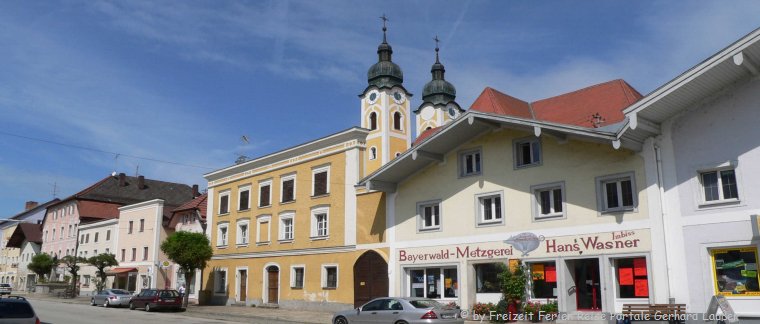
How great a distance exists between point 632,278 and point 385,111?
26020mm

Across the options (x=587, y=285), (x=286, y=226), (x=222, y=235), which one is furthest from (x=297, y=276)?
(x=587, y=285)

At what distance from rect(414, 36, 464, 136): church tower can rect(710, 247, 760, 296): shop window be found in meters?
35.0

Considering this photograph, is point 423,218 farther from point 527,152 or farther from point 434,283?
point 527,152

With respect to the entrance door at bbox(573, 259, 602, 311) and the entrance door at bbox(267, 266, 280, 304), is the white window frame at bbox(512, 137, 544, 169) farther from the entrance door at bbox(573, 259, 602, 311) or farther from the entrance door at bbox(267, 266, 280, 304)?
the entrance door at bbox(267, 266, 280, 304)

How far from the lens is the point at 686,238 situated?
733 inches

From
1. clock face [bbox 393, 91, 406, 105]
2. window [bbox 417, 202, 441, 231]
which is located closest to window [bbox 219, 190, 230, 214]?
clock face [bbox 393, 91, 406, 105]

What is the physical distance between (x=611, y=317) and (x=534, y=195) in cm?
492

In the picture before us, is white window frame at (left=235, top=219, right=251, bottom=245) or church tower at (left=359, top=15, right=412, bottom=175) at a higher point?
church tower at (left=359, top=15, right=412, bottom=175)

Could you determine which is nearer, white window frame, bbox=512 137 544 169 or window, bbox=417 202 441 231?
white window frame, bbox=512 137 544 169

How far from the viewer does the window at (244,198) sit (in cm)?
3789

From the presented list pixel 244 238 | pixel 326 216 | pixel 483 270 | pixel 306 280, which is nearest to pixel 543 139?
pixel 483 270

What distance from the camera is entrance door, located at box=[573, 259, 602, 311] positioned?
2100 cm

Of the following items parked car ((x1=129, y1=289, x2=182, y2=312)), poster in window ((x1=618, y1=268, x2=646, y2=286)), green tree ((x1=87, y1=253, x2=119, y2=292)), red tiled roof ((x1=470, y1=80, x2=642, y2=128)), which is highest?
Result: red tiled roof ((x1=470, y1=80, x2=642, y2=128))

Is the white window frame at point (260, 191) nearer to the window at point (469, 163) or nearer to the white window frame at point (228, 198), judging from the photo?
the white window frame at point (228, 198)
